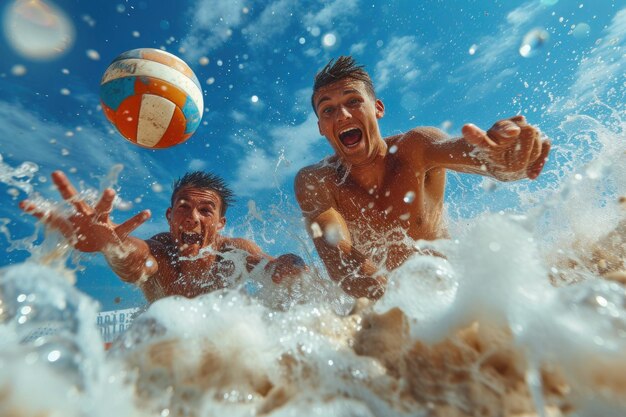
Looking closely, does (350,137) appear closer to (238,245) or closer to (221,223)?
(238,245)

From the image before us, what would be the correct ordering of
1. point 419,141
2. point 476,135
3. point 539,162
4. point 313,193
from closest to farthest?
point 476,135
point 539,162
point 419,141
point 313,193

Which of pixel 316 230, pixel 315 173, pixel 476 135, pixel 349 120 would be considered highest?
pixel 349 120

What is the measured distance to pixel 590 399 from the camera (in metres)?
0.95

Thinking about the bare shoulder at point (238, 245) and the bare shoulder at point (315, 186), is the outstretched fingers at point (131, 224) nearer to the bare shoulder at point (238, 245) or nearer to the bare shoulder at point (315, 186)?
the bare shoulder at point (315, 186)

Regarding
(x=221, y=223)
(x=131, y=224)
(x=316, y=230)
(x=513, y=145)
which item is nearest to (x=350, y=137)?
(x=316, y=230)

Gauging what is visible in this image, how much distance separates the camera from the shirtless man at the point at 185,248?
151 inches

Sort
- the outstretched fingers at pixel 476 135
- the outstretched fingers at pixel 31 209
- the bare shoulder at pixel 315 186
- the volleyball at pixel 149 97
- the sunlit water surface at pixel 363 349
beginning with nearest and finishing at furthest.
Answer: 1. the sunlit water surface at pixel 363 349
2. the outstretched fingers at pixel 476 135
3. the outstretched fingers at pixel 31 209
4. the volleyball at pixel 149 97
5. the bare shoulder at pixel 315 186

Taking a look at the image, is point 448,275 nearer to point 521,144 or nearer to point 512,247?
point 512,247

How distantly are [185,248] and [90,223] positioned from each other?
1966 millimetres

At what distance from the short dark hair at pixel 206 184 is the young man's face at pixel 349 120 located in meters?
2.41

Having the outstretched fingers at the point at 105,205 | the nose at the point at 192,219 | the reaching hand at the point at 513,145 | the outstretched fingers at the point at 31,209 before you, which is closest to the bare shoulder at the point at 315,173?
the nose at the point at 192,219

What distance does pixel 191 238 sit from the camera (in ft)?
18.1

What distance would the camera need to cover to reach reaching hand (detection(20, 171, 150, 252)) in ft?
11.0

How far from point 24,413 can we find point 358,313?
118cm
